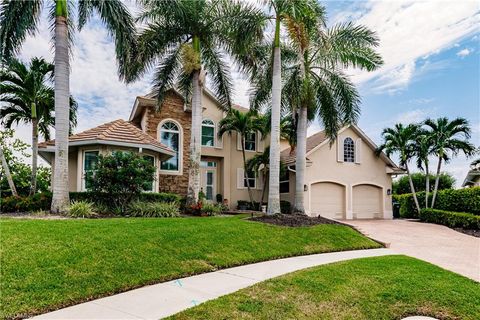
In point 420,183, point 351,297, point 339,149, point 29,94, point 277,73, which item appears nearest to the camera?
point 351,297

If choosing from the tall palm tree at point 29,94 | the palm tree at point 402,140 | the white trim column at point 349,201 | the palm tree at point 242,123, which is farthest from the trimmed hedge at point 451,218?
the tall palm tree at point 29,94

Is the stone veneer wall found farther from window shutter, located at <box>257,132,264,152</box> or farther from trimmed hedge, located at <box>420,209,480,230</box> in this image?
trimmed hedge, located at <box>420,209,480,230</box>

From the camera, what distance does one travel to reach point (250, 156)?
2434 centimetres

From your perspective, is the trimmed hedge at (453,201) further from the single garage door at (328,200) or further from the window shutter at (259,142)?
the window shutter at (259,142)

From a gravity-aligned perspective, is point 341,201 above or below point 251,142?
below

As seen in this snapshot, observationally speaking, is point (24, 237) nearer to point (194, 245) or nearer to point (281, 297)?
point (194, 245)

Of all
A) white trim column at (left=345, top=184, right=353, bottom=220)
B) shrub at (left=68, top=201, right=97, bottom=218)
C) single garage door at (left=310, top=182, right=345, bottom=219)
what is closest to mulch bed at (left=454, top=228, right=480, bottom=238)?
white trim column at (left=345, top=184, right=353, bottom=220)

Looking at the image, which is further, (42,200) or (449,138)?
(449,138)

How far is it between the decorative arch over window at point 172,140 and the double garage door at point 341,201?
8407 mm

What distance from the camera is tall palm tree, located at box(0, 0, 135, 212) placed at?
12492mm

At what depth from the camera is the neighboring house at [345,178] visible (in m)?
21.6

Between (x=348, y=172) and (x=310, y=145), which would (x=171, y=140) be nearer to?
(x=310, y=145)

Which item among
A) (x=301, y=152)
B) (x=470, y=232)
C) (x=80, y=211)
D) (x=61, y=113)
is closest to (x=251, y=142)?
(x=301, y=152)

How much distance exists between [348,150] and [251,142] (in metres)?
6.56
